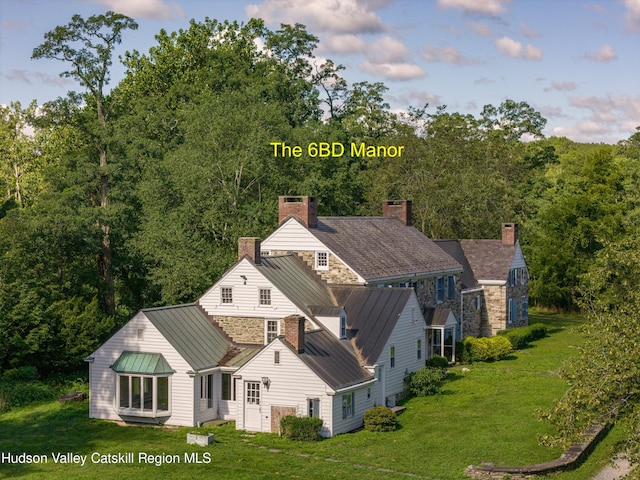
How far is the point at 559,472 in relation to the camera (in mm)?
28891

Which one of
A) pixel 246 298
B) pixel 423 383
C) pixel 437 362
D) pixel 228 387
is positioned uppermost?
pixel 246 298

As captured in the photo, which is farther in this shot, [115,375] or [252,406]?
[115,375]

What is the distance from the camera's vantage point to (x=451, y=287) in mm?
54469

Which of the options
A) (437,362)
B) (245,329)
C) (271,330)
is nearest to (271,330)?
(271,330)

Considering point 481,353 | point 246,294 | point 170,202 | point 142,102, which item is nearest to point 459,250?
point 481,353

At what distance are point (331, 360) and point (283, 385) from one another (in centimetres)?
234

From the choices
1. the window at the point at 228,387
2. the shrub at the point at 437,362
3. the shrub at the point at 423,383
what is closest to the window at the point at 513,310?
the shrub at the point at 437,362

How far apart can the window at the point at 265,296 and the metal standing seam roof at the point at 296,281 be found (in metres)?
0.46

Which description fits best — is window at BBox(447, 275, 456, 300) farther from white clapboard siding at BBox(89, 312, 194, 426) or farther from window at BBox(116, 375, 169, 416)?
window at BBox(116, 375, 169, 416)

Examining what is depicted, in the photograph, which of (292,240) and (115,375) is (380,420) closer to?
(115,375)

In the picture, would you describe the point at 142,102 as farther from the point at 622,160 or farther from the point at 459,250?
the point at 622,160

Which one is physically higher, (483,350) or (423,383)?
(483,350)

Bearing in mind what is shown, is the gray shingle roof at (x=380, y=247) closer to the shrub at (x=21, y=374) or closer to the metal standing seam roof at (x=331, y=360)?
the metal standing seam roof at (x=331, y=360)

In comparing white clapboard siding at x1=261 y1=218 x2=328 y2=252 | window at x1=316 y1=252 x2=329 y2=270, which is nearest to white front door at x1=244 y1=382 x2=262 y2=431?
window at x1=316 y1=252 x2=329 y2=270
